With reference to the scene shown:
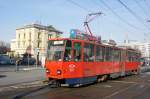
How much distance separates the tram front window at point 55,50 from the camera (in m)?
17.7

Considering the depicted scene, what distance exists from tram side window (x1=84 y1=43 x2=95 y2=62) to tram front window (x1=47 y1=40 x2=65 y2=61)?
5.93 ft

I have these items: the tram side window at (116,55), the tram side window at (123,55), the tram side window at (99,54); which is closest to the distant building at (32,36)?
the tram side window at (123,55)

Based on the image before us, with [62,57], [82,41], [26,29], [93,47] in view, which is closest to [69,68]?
[62,57]

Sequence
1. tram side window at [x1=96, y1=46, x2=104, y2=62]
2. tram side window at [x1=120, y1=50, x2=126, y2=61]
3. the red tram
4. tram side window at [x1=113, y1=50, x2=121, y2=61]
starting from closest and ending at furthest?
1. the red tram
2. tram side window at [x1=96, y1=46, x2=104, y2=62]
3. tram side window at [x1=113, y1=50, x2=121, y2=61]
4. tram side window at [x1=120, y1=50, x2=126, y2=61]

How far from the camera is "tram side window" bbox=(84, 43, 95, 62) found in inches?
744

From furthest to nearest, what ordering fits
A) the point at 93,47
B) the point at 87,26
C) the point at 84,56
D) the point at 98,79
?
the point at 87,26 < the point at 98,79 < the point at 93,47 < the point at 84,56

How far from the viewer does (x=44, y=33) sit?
305 ft

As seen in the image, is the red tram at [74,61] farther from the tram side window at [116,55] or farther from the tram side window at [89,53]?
the tram side window at [116,55]

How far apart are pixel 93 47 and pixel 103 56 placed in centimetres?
245

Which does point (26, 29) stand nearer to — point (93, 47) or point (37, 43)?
point (37, 43)

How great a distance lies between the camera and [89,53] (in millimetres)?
19531

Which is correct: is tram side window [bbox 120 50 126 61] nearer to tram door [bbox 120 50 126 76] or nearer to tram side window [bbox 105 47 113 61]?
tram door [bbox 120 50 126 76]

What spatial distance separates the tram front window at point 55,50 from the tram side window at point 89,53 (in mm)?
1806

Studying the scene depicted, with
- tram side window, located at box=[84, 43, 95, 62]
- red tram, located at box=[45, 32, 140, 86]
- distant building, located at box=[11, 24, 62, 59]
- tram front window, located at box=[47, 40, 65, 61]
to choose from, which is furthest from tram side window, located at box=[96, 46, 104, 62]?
distant building, located at box=[11, 24, 62, 59]
